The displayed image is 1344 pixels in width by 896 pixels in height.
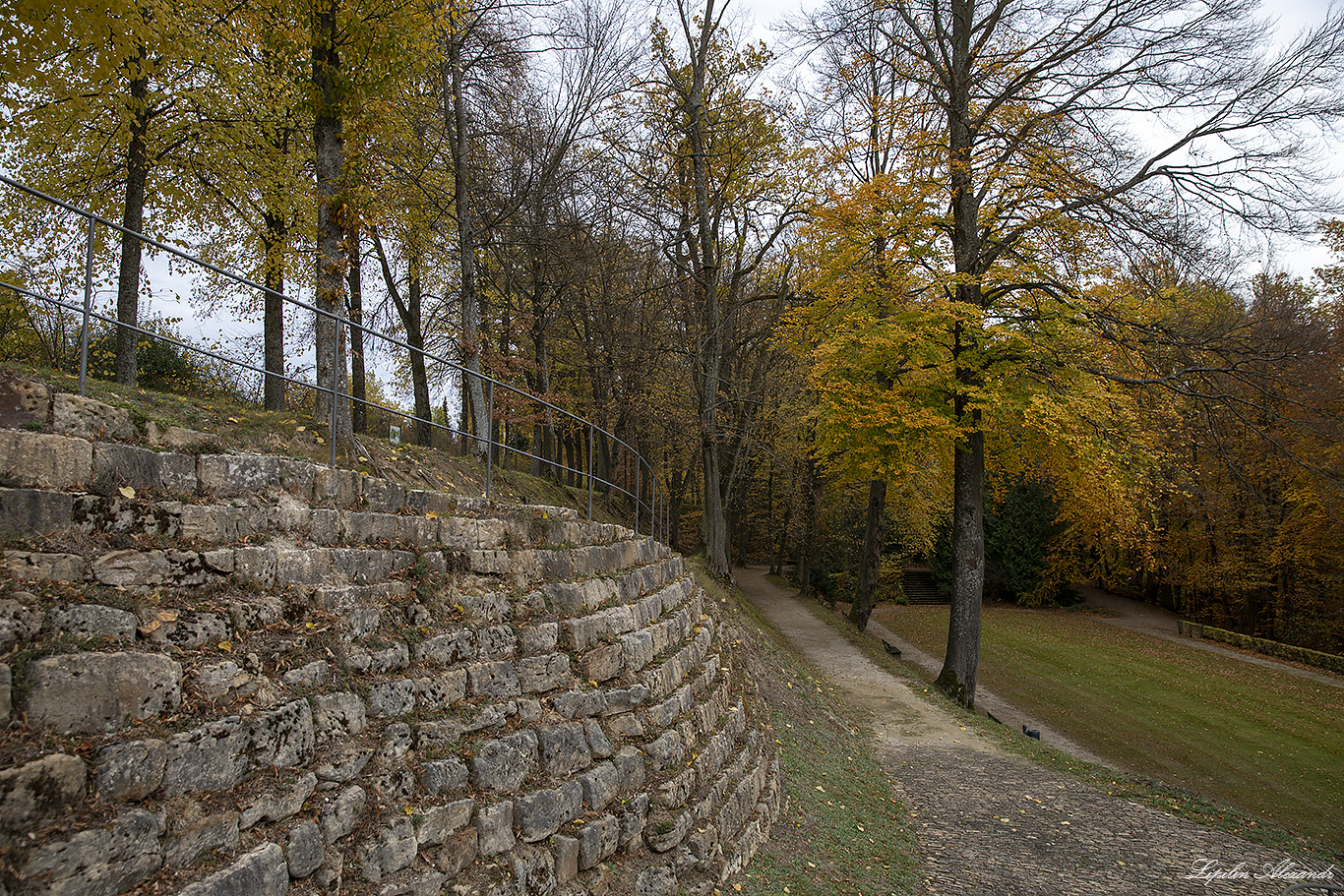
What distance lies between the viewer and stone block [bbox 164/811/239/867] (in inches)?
112

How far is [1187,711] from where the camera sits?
17.6 metres

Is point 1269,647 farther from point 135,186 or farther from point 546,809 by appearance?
point 135,186

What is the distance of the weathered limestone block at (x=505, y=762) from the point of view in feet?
14.1

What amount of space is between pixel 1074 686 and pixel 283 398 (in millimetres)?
20778

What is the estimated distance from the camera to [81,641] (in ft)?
9.69

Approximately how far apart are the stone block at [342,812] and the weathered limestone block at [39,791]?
3.41ft

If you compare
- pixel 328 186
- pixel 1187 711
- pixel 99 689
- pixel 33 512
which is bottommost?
pixel 1187 711

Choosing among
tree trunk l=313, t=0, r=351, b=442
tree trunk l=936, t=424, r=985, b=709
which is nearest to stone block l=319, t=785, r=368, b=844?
tree trunk l=313, t=0, r=351, b=442

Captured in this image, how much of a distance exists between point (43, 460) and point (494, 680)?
2.74 metres

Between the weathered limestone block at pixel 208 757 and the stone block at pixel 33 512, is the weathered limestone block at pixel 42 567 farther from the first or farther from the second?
the weathered limestone block at pixel 208 757

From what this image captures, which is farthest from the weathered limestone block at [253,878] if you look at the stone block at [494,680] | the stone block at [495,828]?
the stone block at [494,680]

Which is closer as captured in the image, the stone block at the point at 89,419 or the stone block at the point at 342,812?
the stone block at the point at 342,812

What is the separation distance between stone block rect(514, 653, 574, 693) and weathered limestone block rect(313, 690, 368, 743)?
133 centimetres

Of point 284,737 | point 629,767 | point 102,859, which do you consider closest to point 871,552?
point 629,767
